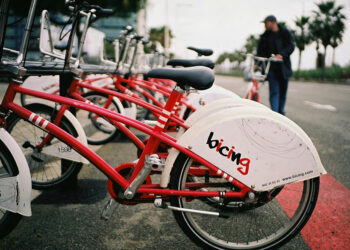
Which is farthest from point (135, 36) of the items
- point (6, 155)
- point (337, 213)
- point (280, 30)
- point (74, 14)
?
point (337, 213)

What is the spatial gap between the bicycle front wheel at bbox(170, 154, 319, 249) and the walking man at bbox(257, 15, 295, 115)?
3479 mm

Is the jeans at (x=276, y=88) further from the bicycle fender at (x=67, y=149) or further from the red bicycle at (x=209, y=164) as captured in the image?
the bicycle fender at (x=67, y=149)

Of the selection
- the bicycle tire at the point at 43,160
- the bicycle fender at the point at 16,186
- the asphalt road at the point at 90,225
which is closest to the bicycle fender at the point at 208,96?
the asphalt road at the point at 90,225

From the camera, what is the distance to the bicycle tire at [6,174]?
1.99 metres

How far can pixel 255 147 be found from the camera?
1.85 m

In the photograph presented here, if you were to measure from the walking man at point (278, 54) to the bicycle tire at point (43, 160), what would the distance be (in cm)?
397

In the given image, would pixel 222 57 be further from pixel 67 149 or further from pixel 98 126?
pixel 67 149

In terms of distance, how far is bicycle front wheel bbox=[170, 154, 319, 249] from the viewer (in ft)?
Answer: 6.41

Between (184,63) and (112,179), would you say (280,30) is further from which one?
(112,179)

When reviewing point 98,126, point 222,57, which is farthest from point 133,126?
point 222,57

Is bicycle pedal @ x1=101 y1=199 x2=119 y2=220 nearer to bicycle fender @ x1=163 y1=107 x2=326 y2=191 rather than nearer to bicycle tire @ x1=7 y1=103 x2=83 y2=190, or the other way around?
bicycle fender @ x1=163 y1=107 x2=326 y2=191

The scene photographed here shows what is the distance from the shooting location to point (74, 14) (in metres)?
2.68

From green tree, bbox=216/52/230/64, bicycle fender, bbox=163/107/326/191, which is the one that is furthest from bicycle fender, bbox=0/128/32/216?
green tree, bbox=216/52/230/64

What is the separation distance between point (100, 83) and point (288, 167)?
16.0 ft
